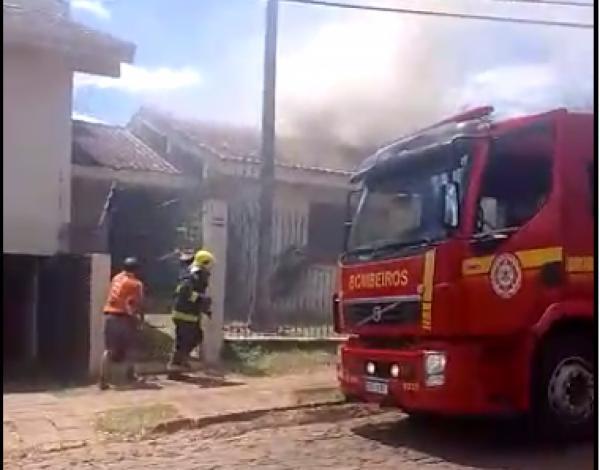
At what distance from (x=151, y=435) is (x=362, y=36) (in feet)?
5.91

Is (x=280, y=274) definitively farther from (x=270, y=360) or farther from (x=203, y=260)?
(x=270, y=360)

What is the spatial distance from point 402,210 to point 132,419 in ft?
4.75

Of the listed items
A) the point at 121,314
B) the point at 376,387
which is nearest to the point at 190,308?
the point at 121,314

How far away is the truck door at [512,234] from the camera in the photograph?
4035 millimetres

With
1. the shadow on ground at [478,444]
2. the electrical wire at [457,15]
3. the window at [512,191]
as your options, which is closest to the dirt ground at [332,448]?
the shadow on ground at [478,444]

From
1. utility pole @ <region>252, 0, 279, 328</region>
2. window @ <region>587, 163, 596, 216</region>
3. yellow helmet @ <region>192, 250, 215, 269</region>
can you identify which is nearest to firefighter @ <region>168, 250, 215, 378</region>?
yellow helmet @ <region>192, 250, 215, 269</region>

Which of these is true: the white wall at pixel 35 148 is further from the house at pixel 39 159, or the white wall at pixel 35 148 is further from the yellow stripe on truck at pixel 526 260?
the yellow stripe on truck at pixel 526 260

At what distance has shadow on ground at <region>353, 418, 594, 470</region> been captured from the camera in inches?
161

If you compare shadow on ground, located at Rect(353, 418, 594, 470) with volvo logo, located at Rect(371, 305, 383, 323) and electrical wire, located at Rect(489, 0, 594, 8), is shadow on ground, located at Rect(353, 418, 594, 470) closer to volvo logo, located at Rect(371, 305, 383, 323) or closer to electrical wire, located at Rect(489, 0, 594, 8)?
volvo logo, located at Rect(371, 305, 383, 323)

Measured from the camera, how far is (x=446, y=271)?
3.99 m

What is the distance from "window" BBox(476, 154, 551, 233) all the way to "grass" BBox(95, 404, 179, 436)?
1.51 metres

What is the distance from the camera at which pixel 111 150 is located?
3.48 metres

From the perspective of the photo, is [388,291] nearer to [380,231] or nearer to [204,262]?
[380,231]

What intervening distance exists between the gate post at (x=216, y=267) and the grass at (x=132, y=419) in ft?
1.20
